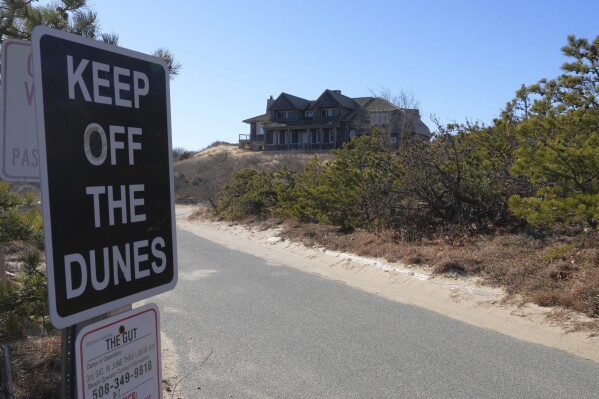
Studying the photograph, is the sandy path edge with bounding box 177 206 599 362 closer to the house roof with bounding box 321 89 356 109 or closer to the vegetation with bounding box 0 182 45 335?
the vegetation with bounding box 0 182 45 335

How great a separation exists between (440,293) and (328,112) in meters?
46.0

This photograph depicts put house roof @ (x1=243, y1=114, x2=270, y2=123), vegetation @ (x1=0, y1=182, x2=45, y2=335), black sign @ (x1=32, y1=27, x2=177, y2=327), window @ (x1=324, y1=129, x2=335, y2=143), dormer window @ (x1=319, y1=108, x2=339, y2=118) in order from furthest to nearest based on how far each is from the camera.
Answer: house roof @ (x1=243, y1=114, x2=270, y2=123)
dormer window @ (x1=319, y1=108, x2=339, y2=118)
window @ (x1=324, y1=129, x2=335, y2=143)
vegetation @ (x1=0, y1=182, x2=45, y2=335)
black sign @ (x1=32, y1=27, x2=177, y2=327)

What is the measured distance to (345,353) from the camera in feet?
21.4

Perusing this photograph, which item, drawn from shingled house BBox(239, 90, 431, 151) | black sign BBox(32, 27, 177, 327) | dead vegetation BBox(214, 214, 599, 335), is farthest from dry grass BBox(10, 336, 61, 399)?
shingled house BBox(239, 90, 431, 151)

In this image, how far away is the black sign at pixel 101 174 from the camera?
5.74 feet

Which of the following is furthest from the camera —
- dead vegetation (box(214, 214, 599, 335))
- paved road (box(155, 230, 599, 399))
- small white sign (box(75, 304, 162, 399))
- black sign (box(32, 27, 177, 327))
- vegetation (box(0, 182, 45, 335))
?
dead vegetation (box(214, 214, 599, 335))

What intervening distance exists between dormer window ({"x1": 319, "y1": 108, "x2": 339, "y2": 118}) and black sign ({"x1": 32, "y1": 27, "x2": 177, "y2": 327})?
5250 centimetres

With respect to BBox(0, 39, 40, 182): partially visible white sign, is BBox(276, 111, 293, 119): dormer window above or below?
above

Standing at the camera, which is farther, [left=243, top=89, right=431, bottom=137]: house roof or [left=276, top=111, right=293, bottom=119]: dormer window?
[left=276, top=111, right=293, bottom=119]: dormer window

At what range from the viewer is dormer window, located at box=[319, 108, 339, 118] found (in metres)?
54.1

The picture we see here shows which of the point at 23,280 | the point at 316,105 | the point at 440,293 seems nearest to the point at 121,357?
the point at 23,280

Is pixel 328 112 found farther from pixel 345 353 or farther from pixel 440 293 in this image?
pixel 345 353

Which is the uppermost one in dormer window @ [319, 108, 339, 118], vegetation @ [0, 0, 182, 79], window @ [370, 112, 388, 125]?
dormer window @ [319, 108, 339, 118]

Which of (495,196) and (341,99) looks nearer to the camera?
(495,196)
